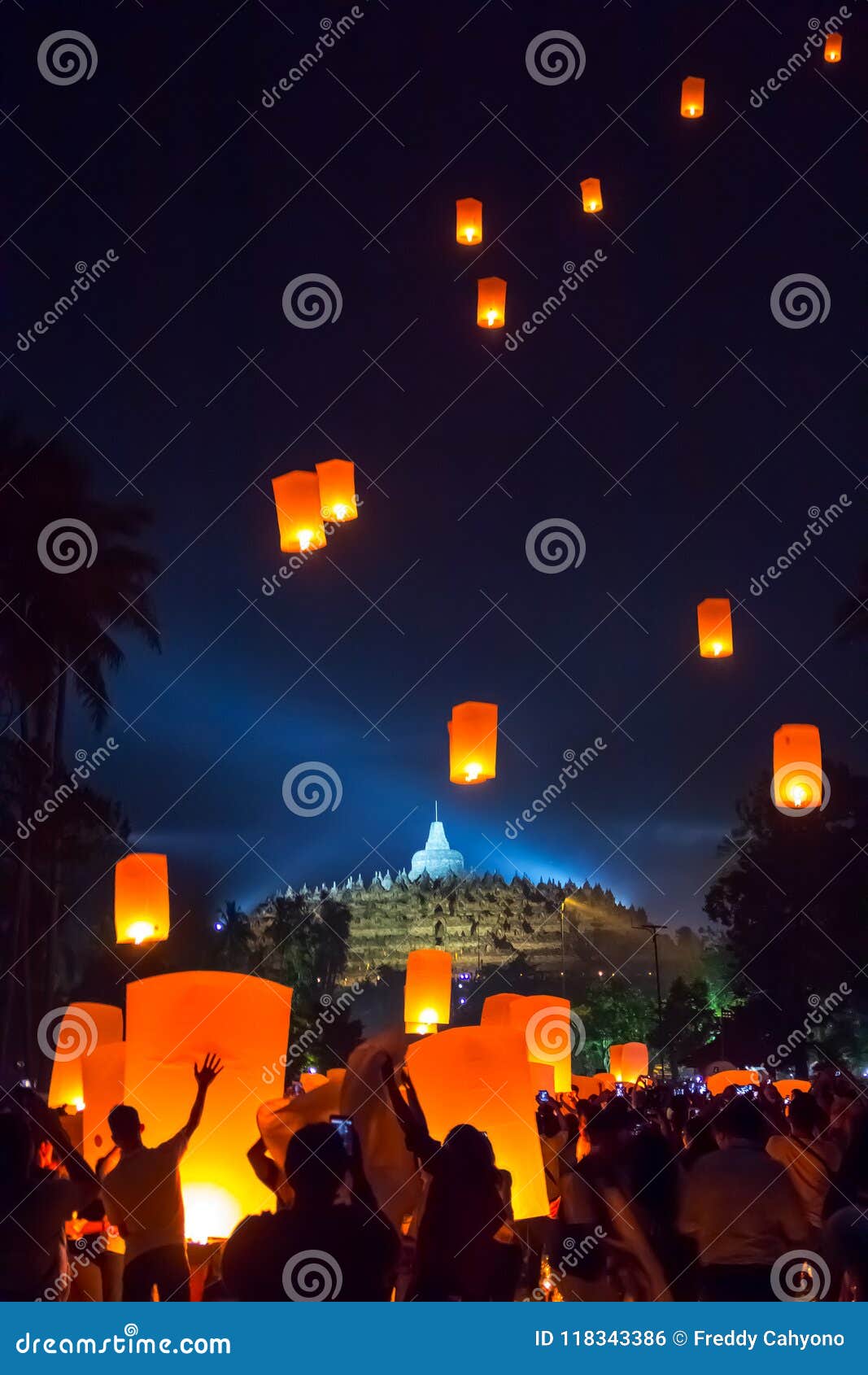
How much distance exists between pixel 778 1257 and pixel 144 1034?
13.3 ft

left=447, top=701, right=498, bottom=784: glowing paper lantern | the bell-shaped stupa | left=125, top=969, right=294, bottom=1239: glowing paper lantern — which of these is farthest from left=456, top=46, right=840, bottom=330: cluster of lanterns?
the bell-shaped stupa

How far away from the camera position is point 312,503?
31.6 feet

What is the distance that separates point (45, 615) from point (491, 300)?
439 inches

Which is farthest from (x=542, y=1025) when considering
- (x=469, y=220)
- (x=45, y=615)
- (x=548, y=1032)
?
(x=45, y=615)

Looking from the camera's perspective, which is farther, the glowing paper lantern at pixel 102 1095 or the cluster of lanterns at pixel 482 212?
the cluster of lanterns at pixel 482 212

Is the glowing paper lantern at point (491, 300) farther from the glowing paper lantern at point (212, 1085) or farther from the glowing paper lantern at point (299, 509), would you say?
the glowing paper lantern at point (212, 1085)

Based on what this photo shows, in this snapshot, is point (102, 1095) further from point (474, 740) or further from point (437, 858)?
point (437, 858)

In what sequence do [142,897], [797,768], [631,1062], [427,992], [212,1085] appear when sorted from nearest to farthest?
[212,1085]
[797,768]
[142,897]
[427,992]
[631,1062]

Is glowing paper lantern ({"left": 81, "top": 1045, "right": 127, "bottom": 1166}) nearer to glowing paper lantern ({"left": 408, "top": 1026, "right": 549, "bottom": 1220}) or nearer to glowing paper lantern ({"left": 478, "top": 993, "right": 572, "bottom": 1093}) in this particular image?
glowing paper lantern ({"left": 408, "top": 1026, "right": 549, "bottom": 1220})

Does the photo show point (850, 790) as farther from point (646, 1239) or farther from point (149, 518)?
point (646, 1239)

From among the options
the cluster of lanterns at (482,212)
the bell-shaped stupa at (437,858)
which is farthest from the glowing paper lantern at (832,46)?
the bell-shaped stupa at (437,858)

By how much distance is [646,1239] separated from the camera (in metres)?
4.40

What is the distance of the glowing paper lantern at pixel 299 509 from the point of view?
31.4 feet

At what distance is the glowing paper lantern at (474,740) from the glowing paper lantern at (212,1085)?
3.89m
